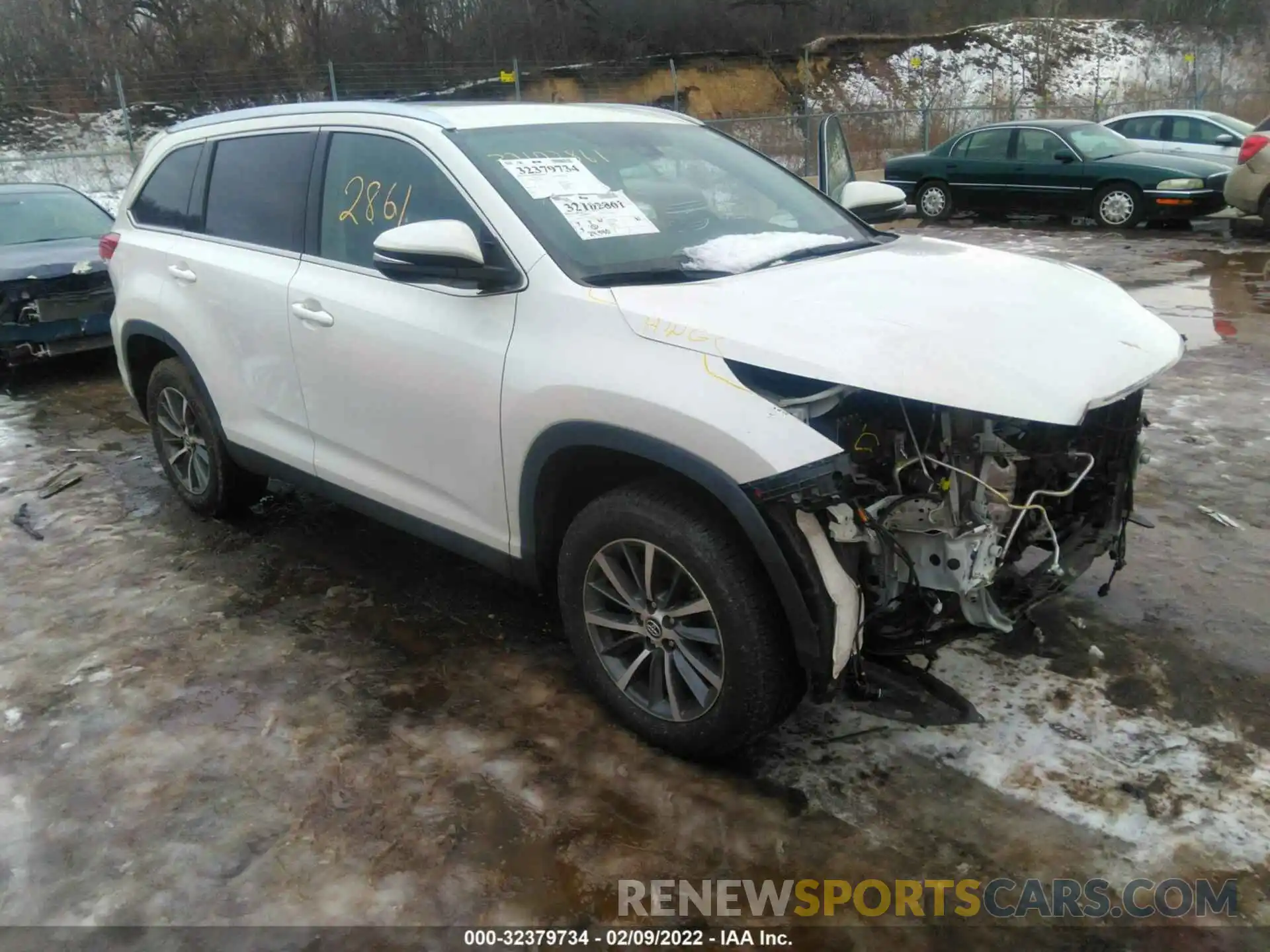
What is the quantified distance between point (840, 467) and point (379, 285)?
1831mm

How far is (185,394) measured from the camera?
453 cm

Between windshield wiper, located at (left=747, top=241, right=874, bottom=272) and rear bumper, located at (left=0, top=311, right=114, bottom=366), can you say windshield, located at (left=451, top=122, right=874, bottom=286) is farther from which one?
rear bumper, located at (left=0, top=311, right=114, bottom=366)

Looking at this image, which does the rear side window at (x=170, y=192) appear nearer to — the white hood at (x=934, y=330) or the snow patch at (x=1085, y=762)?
the white hood at (x=934, y=330)

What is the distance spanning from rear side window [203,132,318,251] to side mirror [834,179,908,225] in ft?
7.28

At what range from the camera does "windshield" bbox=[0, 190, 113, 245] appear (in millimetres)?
7961

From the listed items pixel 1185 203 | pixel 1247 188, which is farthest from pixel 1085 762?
pixel 1185 203

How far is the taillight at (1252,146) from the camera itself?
38.3ft

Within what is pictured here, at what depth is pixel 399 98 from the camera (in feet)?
60.1

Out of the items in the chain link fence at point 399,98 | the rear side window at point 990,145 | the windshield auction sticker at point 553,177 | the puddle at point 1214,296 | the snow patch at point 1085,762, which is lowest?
the snow patch at point 1085,762

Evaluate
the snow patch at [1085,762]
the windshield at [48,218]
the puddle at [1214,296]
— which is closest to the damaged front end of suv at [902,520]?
the snow patch at [1085,762]

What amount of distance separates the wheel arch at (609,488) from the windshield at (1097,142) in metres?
12.9

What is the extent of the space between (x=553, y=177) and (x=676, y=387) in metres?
1.05

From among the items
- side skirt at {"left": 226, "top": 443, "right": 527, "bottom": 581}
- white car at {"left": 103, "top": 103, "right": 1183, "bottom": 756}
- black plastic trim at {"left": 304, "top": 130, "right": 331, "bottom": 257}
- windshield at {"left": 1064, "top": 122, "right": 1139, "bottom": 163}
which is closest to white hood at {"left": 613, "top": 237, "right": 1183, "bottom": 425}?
white car at {"left": 103, "top": 103, "right": 1183, "bottom": 756}

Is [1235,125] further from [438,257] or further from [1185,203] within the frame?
[438,257]
